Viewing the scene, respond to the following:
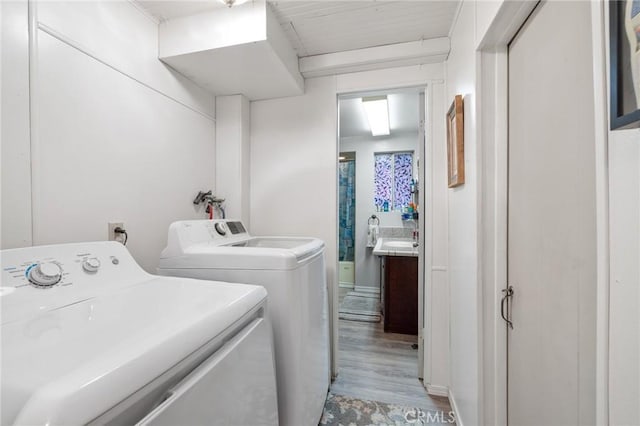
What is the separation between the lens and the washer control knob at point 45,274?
0.78 meters

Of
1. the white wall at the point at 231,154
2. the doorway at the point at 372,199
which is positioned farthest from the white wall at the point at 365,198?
the white wall at the point at 231,154

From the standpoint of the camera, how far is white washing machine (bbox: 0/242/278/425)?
16.1 inches

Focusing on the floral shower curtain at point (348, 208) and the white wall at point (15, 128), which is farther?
the floral shower curtain at point (348, 208)

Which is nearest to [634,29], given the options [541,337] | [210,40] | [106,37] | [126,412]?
[541,337]

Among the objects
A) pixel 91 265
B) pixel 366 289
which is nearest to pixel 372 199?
pixel 366 289

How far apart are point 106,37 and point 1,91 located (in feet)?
1.81

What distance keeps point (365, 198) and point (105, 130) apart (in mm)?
3362

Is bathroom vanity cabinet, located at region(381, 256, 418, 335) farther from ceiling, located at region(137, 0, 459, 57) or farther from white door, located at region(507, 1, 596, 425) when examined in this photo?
ceiling, located at region(137, 0, 459, 57)

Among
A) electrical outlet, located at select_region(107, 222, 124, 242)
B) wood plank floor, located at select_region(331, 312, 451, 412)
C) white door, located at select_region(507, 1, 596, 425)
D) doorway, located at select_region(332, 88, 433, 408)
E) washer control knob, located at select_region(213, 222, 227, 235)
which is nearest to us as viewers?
white door, located at select_region(507, 1, 596, 425)

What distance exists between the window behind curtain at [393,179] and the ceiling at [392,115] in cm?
40

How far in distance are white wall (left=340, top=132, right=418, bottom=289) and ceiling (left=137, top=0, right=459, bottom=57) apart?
2276 millimetres

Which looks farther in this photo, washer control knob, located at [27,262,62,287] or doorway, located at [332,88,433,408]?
doorway, located at [332,88,433,408]

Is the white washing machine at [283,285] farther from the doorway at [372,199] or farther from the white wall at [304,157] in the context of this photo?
the doorway at [372,199]

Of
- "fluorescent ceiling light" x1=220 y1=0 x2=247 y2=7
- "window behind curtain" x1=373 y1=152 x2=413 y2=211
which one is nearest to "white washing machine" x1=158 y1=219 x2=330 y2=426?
"fluorescent ceiling light" x1=220 y1=0 x2=247 y2=7
